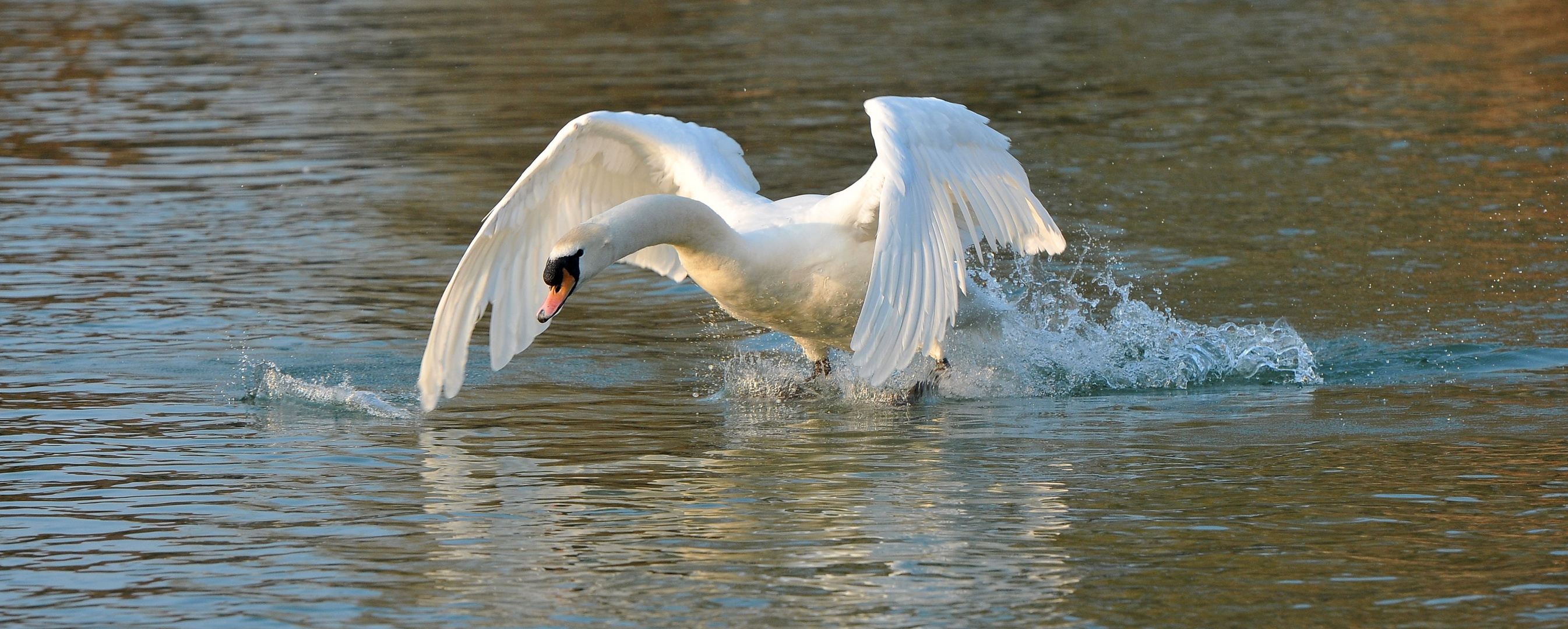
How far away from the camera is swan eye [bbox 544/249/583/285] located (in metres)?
6.88

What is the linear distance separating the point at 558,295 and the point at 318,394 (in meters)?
1.88

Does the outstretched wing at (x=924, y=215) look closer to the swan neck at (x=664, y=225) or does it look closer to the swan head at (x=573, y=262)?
the swan neck at (x=664, y=225)

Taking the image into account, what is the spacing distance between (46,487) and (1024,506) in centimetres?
336

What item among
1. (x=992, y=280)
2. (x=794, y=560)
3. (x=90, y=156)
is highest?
(x=90, y=156)

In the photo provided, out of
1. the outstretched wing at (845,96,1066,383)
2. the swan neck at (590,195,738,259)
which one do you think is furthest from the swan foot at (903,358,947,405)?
the swan neck at (590,195,738,259)

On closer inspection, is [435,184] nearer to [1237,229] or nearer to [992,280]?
[1237,229]

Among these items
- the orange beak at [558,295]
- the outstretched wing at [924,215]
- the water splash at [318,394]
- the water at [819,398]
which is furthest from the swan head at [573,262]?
the water splash at [318,394]

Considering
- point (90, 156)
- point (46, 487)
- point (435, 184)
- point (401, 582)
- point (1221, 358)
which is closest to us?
point (401, 582)

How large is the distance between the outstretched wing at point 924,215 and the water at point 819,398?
0.52 meters

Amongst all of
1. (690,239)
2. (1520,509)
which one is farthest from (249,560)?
(1520,509)

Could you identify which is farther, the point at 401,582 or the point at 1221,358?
the point at 1221,358

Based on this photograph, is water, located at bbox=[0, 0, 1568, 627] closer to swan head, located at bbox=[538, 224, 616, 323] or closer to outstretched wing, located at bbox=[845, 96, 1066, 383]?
outstretched wing, located at bbox=[845, 96, 1066, 383]

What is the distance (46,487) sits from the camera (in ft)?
22.2

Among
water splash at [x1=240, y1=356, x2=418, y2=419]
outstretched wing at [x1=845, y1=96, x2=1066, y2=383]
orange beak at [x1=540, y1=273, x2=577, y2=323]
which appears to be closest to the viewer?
outstretched wing at [x1=845, y1=96, x2=1066, y2=383]
